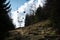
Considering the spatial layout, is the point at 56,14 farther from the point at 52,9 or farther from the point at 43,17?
the point at 43,17

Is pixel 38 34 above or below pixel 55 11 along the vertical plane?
below

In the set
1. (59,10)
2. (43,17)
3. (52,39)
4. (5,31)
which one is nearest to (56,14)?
(59,10)

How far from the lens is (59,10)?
31.7 m

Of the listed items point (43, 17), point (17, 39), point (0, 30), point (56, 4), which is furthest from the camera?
point (43, 17)

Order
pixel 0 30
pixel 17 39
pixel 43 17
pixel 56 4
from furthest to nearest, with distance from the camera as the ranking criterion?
pixel 43 17 < pixel 17 39 < pixel 56 4 < pixel 0 30

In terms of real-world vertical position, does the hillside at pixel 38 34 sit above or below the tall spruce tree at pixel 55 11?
below

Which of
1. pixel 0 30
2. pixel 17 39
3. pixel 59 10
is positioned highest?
pixel 59 10

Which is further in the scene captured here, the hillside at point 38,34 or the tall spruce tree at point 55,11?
the hillside at point 38,34

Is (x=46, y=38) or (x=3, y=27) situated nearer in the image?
(x=3, y=27)

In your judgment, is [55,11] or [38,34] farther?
[38,34]

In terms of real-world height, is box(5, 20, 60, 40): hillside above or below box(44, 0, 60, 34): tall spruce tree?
below

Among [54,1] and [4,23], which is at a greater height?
[54,1]

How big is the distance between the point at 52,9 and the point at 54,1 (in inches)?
45.8

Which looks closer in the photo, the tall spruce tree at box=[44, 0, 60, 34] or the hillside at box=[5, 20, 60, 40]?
the tall spruce tree at box=[44, 0, 60, 34]
